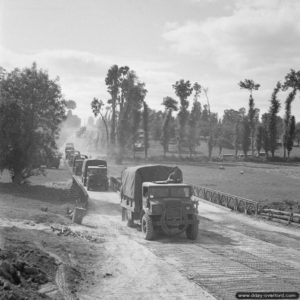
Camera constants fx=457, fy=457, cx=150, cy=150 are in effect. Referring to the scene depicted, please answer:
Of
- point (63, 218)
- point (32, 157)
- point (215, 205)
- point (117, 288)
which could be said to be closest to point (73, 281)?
point (117, 288)

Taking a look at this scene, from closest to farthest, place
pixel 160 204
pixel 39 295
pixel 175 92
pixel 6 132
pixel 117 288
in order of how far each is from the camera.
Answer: pixel 39 295 → pixel 117 288 → pixel 160 204 → pixel 6 132 → pixel 175 92

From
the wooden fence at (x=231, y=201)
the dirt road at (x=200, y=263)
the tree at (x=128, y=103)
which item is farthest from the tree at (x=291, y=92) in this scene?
the dirt road at (x=200, y=263)

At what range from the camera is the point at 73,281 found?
13.3 meters

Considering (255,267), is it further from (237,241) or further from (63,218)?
(63,218)

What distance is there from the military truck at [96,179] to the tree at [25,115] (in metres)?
4.91

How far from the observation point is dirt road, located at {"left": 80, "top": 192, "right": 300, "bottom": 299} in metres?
12.8

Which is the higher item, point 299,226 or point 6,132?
point 6,132

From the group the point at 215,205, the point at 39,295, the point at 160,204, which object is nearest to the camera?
the point at 39,295

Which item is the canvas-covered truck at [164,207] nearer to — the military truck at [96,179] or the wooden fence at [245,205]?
the wooden fence at [245,205]

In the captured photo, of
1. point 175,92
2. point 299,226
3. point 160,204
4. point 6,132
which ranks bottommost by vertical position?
point 299,226

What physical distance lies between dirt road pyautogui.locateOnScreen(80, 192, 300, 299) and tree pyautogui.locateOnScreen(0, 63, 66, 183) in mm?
15982

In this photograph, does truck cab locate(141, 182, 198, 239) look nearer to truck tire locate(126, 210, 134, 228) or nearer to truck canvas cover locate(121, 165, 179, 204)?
truck canvas cover locate(121, 165, 179, 204)

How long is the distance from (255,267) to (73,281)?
611cm

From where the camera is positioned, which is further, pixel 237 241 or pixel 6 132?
pixel 6 132
